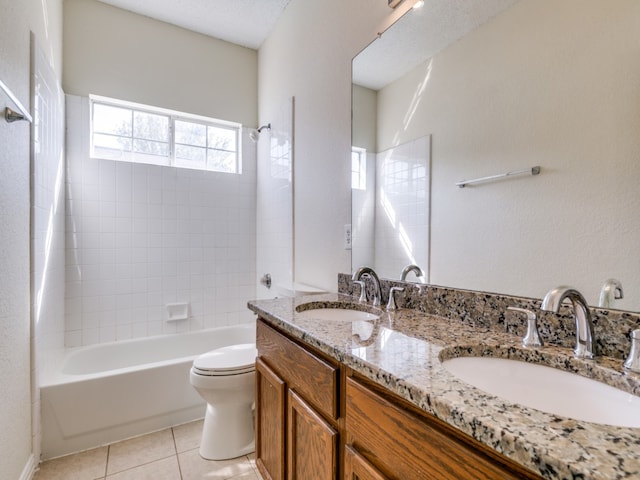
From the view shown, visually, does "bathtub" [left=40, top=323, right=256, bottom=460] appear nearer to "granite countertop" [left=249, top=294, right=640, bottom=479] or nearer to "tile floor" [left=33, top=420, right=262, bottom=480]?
"tile floor" [left=33, top=420, right=262, bottom=480]

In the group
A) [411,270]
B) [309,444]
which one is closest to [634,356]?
A: [411,270]

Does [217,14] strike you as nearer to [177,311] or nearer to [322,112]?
[322,112]

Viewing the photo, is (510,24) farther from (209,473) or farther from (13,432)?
(13,432)

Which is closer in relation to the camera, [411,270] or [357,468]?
[357,468]

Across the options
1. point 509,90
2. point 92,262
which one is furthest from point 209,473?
point 509,90

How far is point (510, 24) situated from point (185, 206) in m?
2.45

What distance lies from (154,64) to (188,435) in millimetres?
2694

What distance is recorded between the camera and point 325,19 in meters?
1.94

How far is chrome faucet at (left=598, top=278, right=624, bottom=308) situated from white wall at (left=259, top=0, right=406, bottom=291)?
1095 mm

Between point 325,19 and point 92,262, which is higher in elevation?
point 325,19

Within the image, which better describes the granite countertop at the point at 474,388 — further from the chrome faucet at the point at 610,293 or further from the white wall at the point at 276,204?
the white wall at the point at 276,204

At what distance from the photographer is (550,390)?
27.6 inches

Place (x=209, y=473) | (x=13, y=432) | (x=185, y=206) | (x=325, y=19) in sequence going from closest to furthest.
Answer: (x=13, y=432) → (x=209, y=473) → (x=325, y=19) → (x=185, y=206)

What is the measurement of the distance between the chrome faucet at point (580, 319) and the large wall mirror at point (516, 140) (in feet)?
0.34
